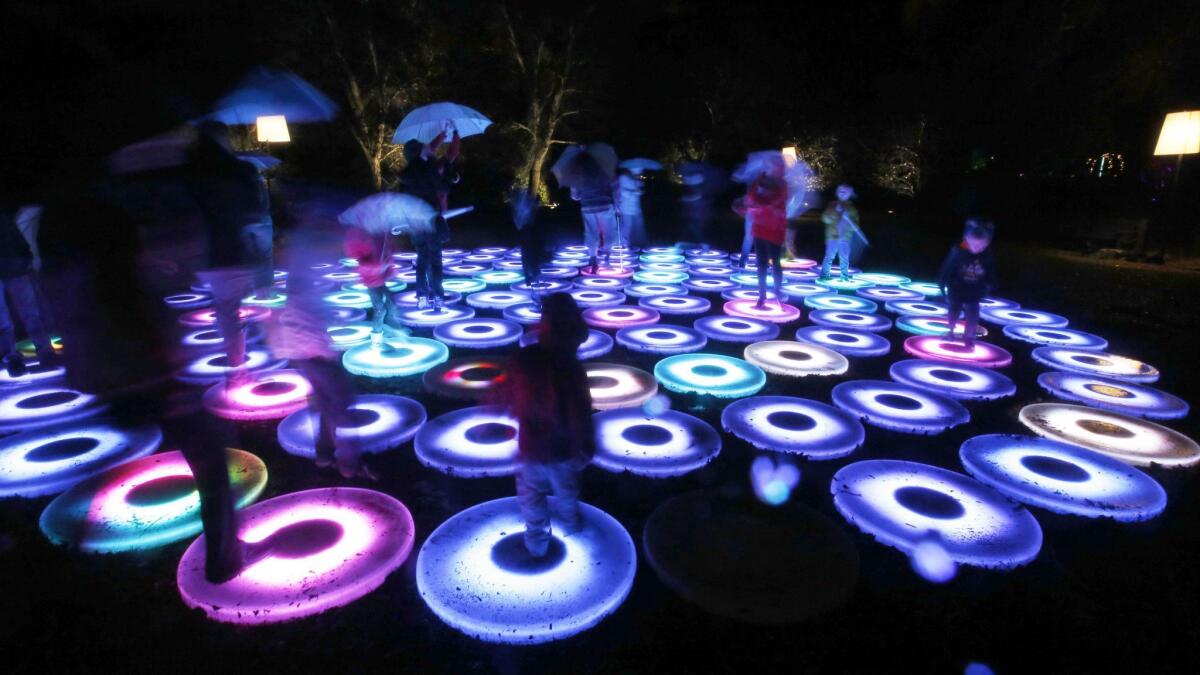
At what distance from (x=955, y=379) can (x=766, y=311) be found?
295cm

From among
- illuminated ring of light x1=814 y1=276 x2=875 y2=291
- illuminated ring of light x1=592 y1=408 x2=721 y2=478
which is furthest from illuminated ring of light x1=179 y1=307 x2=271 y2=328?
illuminated ring of light x1=814 y1=276 x2=875 y2=291

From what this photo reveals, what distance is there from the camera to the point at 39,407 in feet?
16.1

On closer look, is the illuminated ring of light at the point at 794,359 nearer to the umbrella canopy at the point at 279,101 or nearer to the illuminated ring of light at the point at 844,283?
the illuminated ring of light at the point at 844,283

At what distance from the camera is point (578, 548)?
3125 millimetres

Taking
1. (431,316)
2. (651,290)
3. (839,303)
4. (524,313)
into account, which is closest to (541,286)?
(524,313)

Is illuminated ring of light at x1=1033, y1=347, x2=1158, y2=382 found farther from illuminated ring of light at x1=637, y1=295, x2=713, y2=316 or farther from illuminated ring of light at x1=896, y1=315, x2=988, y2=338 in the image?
illuminated ring of light at x1=637, y1=295, x2=713, y2=316

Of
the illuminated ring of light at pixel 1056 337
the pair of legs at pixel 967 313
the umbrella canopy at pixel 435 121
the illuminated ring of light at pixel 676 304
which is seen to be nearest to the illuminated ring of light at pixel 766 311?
the illuminated ring of light at pixel 676 304

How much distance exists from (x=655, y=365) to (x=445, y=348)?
2.55 m

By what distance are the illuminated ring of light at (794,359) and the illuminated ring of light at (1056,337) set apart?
3.00 meters

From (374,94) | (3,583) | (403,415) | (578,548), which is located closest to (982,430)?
(578,548)

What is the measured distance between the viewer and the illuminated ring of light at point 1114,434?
4266 mm

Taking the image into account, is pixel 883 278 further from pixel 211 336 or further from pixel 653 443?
pixel 211 336

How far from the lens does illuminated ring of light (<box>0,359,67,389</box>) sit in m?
5.38

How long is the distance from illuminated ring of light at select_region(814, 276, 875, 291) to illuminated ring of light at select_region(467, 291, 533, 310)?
18.9 feet
